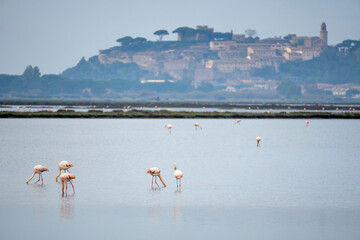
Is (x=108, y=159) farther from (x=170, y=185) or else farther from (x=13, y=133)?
(x=13, y=133)

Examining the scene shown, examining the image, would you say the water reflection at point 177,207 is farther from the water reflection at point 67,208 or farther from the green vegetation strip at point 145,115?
the green vegetation strip at point 145,115

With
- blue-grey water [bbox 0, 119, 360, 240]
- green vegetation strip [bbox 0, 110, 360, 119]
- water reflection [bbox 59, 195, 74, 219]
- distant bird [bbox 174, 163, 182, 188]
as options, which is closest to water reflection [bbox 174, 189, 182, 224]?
blue-grey water [bbox 0, 119, 360, 240]

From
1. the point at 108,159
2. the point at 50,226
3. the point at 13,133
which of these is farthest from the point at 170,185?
the point at 13,133

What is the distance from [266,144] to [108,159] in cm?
1374

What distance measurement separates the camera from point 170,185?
73.5 ft

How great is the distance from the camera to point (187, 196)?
66.3ft

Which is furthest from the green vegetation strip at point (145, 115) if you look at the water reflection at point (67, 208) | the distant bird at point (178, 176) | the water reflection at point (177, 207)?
the water reflection at point (67, 208)

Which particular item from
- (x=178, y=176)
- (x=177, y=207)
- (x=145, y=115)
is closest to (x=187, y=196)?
(x=178, y=176)

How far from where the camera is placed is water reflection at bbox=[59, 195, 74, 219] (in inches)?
684

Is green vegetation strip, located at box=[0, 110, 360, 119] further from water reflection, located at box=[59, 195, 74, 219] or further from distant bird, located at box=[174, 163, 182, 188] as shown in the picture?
water reflection, located at box=[59, 195, 74, 219]

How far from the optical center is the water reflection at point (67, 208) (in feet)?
57.0

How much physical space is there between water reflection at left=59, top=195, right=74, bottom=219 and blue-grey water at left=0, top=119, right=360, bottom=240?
27mm

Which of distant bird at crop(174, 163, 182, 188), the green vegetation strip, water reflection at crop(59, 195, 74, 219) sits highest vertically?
the green vegetation strip

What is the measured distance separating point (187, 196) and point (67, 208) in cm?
385
